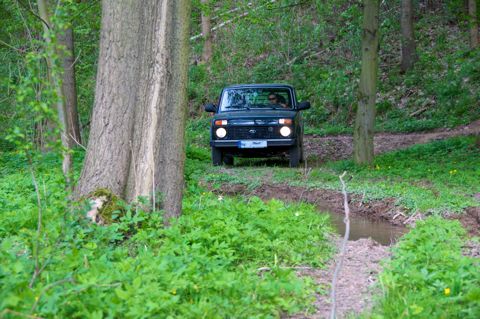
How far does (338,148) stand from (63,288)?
1594 centimetres

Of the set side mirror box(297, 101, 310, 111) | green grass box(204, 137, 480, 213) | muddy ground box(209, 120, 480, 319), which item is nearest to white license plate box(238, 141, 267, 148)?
green grass box(204, 137, 480, 213)

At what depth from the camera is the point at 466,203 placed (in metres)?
9.70

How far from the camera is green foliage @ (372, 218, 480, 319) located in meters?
4.96

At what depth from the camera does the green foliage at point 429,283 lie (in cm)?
496

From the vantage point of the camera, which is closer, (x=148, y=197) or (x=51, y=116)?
(x=51, y=116)

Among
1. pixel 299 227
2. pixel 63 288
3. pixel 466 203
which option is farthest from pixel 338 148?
pixel 63 288

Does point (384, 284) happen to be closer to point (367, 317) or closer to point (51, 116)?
point (367, 317)

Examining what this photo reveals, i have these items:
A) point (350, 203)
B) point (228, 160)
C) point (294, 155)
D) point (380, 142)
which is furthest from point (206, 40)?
point (350, 203)

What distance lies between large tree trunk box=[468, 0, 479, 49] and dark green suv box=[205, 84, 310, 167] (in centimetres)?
772

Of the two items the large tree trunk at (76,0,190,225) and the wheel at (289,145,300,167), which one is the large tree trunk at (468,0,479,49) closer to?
the wheel at (289,145,300,167)

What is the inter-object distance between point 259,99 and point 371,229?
706 cm

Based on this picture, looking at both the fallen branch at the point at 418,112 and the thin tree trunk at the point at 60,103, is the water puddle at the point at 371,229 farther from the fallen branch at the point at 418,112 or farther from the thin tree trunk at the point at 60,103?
the fallen branch at the point at 418,112

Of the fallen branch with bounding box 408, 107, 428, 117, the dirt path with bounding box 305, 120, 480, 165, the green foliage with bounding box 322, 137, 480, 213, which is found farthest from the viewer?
the fallen branch with bounding box 408, 107, 428, 117

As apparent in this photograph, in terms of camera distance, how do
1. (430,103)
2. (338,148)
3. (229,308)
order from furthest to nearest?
(430,103)
(338,148)
(229,308)
